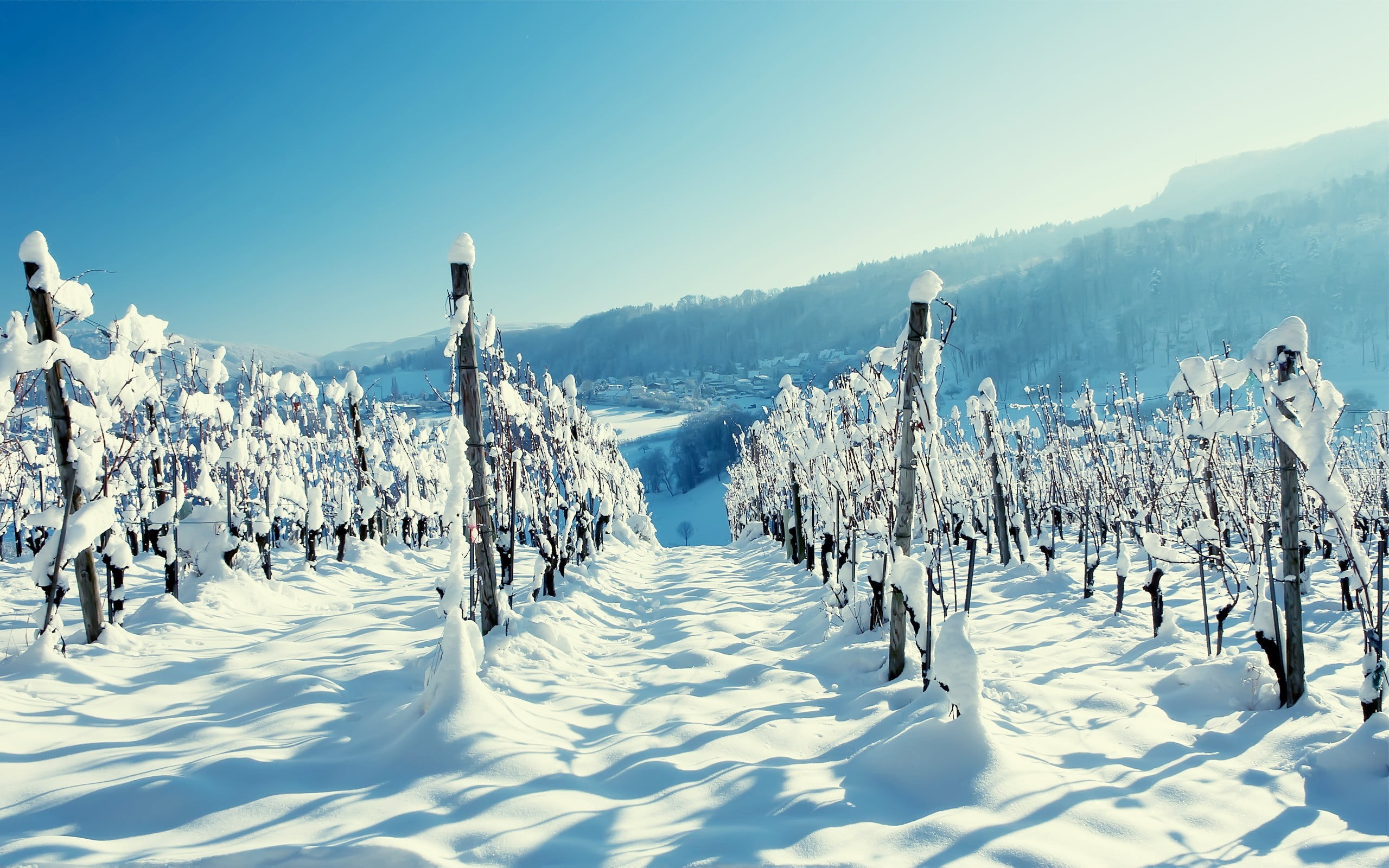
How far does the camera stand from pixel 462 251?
505cm

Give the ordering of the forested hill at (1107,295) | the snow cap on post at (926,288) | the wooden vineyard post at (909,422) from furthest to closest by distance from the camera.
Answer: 1. the forested hill at (1107,295)
2. the wooden vineyard post at (909,422)
3. the snow cap on post at (926,288)

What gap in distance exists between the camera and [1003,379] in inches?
3829

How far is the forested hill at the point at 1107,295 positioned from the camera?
313ft

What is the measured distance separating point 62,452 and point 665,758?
5.26 meters

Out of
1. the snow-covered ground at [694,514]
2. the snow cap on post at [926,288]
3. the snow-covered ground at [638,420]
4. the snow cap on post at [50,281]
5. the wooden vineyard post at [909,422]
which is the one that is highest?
the snow cap on post at [50,281]

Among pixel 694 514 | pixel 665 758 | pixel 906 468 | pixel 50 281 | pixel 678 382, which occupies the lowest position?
pixel 694 514

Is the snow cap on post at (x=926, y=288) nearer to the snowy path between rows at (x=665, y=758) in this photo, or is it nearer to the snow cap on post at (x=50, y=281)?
the snowy path between rows at (x=665, y=758)

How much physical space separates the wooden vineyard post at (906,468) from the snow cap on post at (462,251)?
3652mm

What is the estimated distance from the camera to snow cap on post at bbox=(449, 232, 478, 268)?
16.6ft

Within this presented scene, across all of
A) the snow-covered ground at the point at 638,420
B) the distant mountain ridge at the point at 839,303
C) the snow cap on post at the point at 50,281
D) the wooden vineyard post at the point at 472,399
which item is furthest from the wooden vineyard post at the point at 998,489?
the distant mountain ridge at the point at 839,303

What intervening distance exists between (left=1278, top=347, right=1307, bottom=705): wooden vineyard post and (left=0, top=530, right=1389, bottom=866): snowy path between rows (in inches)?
7.5

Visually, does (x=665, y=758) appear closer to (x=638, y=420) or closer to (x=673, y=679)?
(x=673, y=679)

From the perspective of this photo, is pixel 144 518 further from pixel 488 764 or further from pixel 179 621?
pixel 488 764

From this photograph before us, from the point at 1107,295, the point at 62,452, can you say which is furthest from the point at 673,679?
the point at 1107,295
